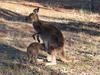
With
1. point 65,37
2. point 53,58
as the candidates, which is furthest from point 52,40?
point 65,37

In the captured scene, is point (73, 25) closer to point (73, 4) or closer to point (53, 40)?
point (53, 40)

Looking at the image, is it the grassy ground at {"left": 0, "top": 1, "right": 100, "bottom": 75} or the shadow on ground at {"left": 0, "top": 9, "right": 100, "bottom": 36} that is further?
the shadow on ground at {"left": 0, "top": 9, "right": 100, "bottom": 36}

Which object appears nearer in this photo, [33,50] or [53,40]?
[33,50]

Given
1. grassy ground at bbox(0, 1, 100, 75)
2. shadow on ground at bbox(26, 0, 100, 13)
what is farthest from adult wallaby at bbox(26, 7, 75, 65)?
shadow on ground at bbox(26, 0, 100, 13)

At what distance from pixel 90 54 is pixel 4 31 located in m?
3.15

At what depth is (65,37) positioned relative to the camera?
39.4 ft

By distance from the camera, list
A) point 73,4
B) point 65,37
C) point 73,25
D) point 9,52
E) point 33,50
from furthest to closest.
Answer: point 73,4
point 73,25
point 65,37
point 9,52
point 33,50

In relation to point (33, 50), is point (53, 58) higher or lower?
lower

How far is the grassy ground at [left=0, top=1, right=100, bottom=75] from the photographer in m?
8.23

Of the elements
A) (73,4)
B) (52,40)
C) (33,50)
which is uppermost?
(52,40)

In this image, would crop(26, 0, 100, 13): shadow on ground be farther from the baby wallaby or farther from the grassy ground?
the baby wallaby

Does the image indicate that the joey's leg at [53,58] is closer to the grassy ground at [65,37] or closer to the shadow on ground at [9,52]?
the grassy ground at [65,37]

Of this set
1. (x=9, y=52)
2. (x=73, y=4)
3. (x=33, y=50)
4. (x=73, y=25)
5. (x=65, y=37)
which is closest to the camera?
(x=33, y=50)

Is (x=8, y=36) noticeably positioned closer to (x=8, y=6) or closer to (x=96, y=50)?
(x=96, y=50)
